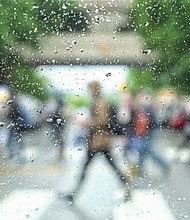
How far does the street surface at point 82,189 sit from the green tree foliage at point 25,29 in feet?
0.54

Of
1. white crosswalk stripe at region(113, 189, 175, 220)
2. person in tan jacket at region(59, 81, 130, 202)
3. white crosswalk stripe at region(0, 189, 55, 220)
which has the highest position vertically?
person in tan jacket at region(59, 81, 130, 202)

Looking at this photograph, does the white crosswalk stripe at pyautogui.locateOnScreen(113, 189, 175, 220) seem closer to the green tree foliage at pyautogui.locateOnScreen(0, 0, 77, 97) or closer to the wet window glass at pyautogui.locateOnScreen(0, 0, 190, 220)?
the wet window glass at pyautogui.locateOnScreen(0, 0, 190, 220)

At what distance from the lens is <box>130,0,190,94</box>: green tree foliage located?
1994mm

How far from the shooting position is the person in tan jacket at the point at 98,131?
6.64 feet

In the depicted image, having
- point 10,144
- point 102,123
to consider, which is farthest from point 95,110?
point 10,144

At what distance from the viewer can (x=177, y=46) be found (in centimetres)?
201

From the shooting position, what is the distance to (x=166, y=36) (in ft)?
6.64

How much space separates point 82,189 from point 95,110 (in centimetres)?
23

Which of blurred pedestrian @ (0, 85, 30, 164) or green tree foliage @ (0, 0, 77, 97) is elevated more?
green tree foliage @ (0, 0, 77, 97)

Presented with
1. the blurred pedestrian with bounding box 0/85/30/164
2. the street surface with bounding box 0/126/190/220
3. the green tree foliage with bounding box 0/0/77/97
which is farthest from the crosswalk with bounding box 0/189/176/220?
the green tree foliage with bounding box 0/0/77/97

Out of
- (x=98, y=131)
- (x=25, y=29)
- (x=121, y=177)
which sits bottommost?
(x=121, y=177)

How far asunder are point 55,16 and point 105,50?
173 millimetres

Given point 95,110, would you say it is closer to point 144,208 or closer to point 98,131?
point 98,131

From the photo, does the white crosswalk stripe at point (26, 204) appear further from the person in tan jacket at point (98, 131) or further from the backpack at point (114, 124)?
the backpack at point (114, 124)
